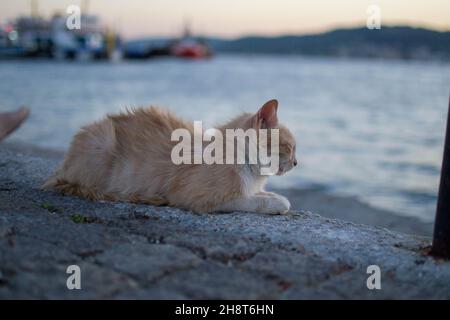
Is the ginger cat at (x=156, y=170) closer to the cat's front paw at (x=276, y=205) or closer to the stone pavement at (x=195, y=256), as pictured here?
the cat's front paw at (x=276, y=205)

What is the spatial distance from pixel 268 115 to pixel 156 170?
1.00m

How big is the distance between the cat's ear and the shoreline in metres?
3.38

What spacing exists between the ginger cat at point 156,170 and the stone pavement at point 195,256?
19 cm

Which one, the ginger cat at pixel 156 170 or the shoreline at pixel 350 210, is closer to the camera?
the ginger cat at pixel 156 170

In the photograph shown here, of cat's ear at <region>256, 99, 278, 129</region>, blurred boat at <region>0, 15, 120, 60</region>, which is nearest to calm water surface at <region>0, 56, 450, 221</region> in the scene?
cat's ear at <region>256, 99, 278, 129</region>

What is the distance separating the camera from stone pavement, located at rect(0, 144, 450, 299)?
2428mm

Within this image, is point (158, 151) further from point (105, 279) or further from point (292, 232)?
point (105, 279)

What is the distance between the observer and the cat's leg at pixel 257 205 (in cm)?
381

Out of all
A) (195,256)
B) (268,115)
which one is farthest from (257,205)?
(195,256)

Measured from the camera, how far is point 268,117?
395cm

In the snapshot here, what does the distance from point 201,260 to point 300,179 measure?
7.38 metres

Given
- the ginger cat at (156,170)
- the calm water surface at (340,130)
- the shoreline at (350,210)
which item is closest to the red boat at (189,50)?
the calm water surface at (340,130)

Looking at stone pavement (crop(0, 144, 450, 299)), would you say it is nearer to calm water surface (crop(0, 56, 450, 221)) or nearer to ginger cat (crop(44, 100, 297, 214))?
ginger cat (crop(44, 100, 297, 214))
